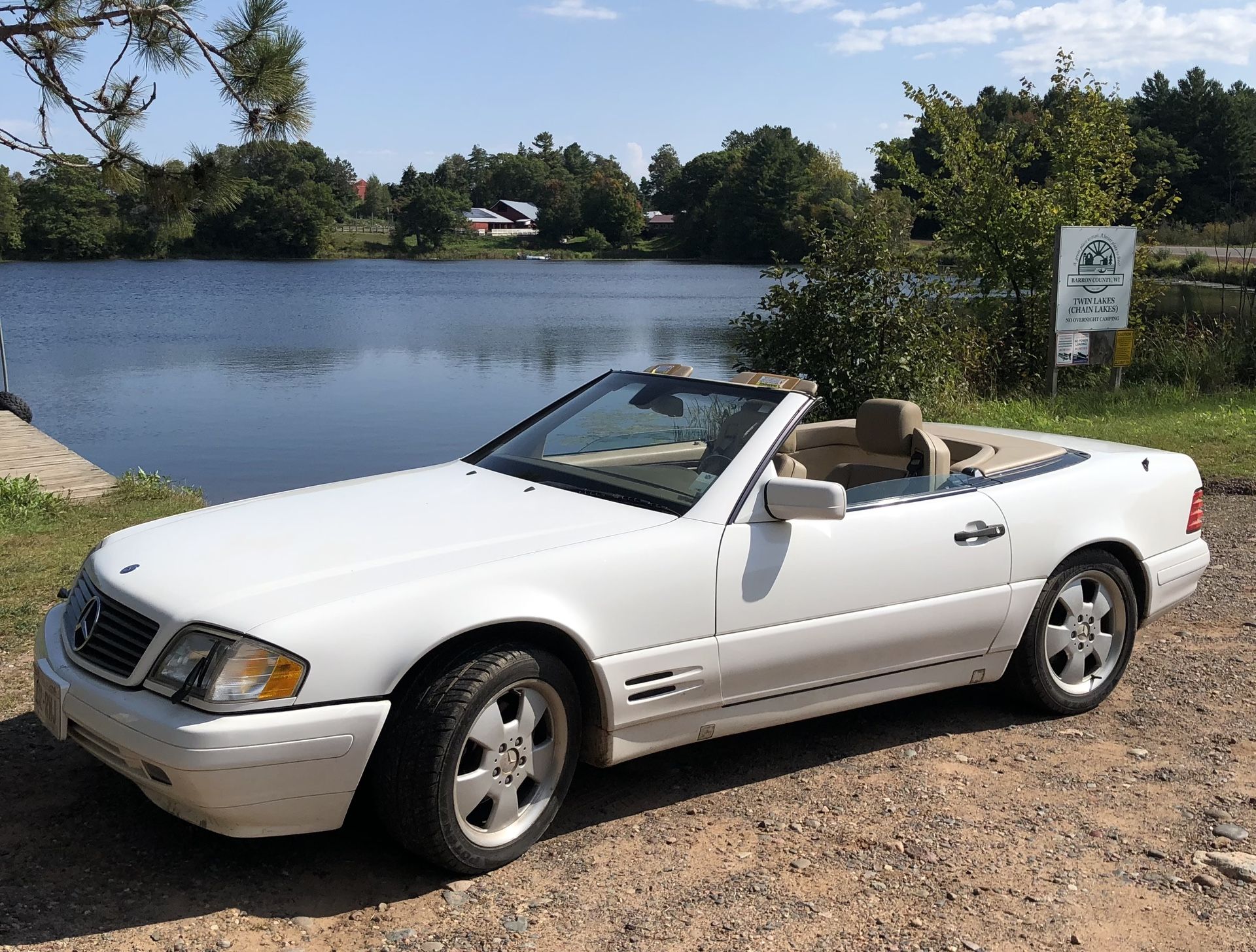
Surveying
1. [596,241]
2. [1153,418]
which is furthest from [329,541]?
[596,241]

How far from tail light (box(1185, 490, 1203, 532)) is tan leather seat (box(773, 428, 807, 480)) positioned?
1.93 meters

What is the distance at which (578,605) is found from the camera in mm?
3771

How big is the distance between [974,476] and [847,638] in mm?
1067

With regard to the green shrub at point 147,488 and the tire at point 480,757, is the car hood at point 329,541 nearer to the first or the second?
the tire at point 480,757

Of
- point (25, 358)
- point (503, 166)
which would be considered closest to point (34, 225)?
point (25, 358)

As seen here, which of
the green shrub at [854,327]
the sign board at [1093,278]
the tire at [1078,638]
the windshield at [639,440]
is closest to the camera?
the windshield at [639,440]

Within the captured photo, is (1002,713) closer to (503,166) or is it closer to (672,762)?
(672,762)

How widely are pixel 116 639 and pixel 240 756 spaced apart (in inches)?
26.2

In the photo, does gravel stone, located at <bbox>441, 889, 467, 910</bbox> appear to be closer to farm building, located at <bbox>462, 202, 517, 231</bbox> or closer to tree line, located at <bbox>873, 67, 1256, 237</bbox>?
tree line, located at <bbox>873, 67, 1256, 237</bbox>

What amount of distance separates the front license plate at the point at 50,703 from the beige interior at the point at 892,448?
276 cm

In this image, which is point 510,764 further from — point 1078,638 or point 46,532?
point 46,532

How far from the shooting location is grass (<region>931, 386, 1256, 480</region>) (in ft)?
37.1

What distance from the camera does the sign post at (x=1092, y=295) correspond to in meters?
14.7

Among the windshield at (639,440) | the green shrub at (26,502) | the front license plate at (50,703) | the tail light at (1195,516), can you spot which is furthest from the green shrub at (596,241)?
the front license plate at (50,703)
